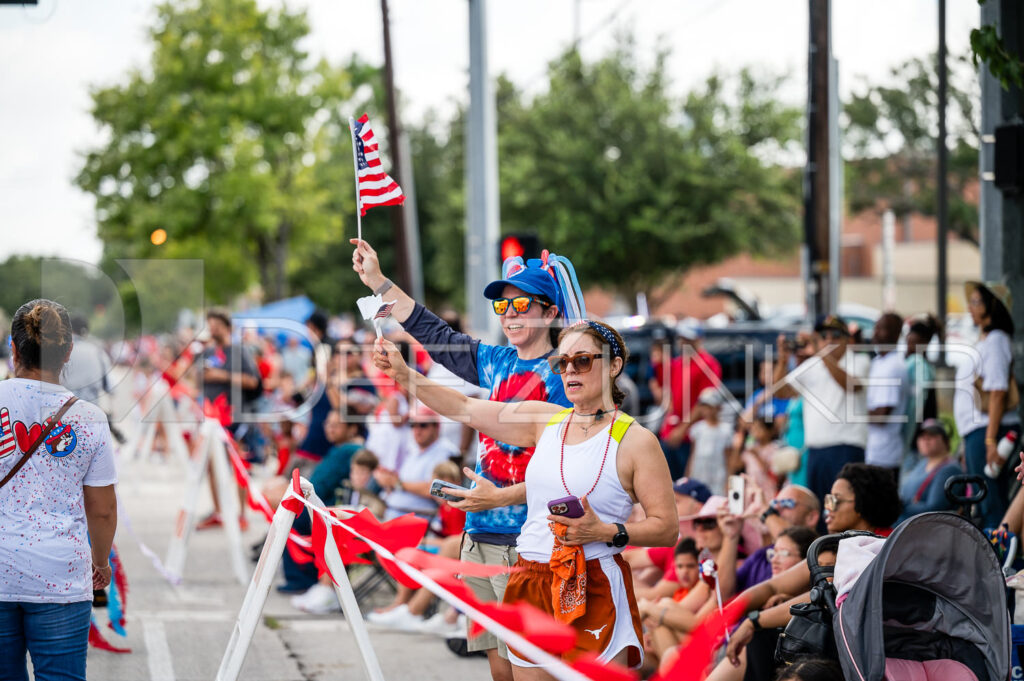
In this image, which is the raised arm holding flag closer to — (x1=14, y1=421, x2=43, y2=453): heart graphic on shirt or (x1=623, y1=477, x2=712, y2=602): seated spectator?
(x1=14, y1=421, x2=43, y2=453): heart graphic on shirt

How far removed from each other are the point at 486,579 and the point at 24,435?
1818 mm

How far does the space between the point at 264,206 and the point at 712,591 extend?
24728mm

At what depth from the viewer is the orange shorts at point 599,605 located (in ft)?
12.4

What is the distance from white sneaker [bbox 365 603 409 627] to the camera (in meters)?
8.19

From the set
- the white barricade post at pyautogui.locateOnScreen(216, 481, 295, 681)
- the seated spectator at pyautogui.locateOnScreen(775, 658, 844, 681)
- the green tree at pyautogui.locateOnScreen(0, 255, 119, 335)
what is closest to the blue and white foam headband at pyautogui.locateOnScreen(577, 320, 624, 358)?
the seated spectator at pyautogui.locateOnScreen(775, 658, 844, 681)

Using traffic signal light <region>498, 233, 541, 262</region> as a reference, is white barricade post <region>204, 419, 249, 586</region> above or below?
below

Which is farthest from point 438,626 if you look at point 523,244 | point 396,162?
point 396,162

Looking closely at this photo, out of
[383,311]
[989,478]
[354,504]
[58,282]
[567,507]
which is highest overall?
[58,282]

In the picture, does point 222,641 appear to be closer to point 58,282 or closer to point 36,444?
point 58,282

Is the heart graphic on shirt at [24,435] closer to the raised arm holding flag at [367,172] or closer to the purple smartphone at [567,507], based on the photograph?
the raised arm holding flag at [367,172]

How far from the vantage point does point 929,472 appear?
7.70 meters

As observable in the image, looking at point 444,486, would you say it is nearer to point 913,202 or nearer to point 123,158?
point 123,158

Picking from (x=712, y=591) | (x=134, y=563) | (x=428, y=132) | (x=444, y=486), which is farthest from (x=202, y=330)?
(x=428, y=132)

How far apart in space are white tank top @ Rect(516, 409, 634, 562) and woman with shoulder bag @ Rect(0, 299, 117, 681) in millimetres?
1626
